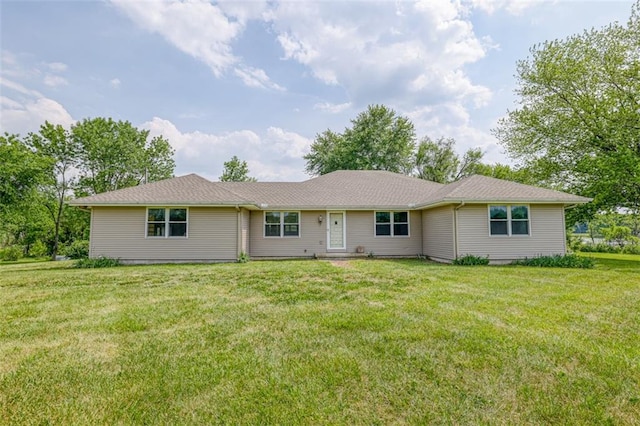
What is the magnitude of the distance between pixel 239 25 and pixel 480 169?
28.4 meters

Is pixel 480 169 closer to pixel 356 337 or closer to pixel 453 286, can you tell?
pixel 453 286

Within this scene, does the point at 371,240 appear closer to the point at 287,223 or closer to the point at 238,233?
the point at 287,223

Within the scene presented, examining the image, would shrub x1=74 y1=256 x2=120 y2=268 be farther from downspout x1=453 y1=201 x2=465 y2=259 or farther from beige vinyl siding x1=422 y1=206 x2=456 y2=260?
downspout x1=453 y1=201 x2=465 y2=259

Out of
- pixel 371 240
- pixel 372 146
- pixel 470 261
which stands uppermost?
pixel 372 146

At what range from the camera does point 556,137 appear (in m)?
17.0

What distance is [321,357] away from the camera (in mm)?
3348

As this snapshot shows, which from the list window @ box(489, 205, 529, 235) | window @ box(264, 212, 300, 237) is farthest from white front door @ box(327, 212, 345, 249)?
window @ box(489, 205, 529, 235)

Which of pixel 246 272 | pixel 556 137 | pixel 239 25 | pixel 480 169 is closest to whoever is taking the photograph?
pixel 246 272

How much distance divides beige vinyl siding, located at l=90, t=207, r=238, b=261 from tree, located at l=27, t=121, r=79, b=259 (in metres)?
15.2

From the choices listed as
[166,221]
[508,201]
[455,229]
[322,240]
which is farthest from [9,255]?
[508,201]

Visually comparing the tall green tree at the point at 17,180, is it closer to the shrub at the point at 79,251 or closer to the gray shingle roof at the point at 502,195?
the shrub at the point at 79,251

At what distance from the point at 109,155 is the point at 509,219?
27274 millimetres

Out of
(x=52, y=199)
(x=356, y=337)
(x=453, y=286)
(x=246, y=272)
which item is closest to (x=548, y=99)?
(x=453, y=286)

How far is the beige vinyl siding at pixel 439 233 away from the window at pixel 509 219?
1.50 meters
